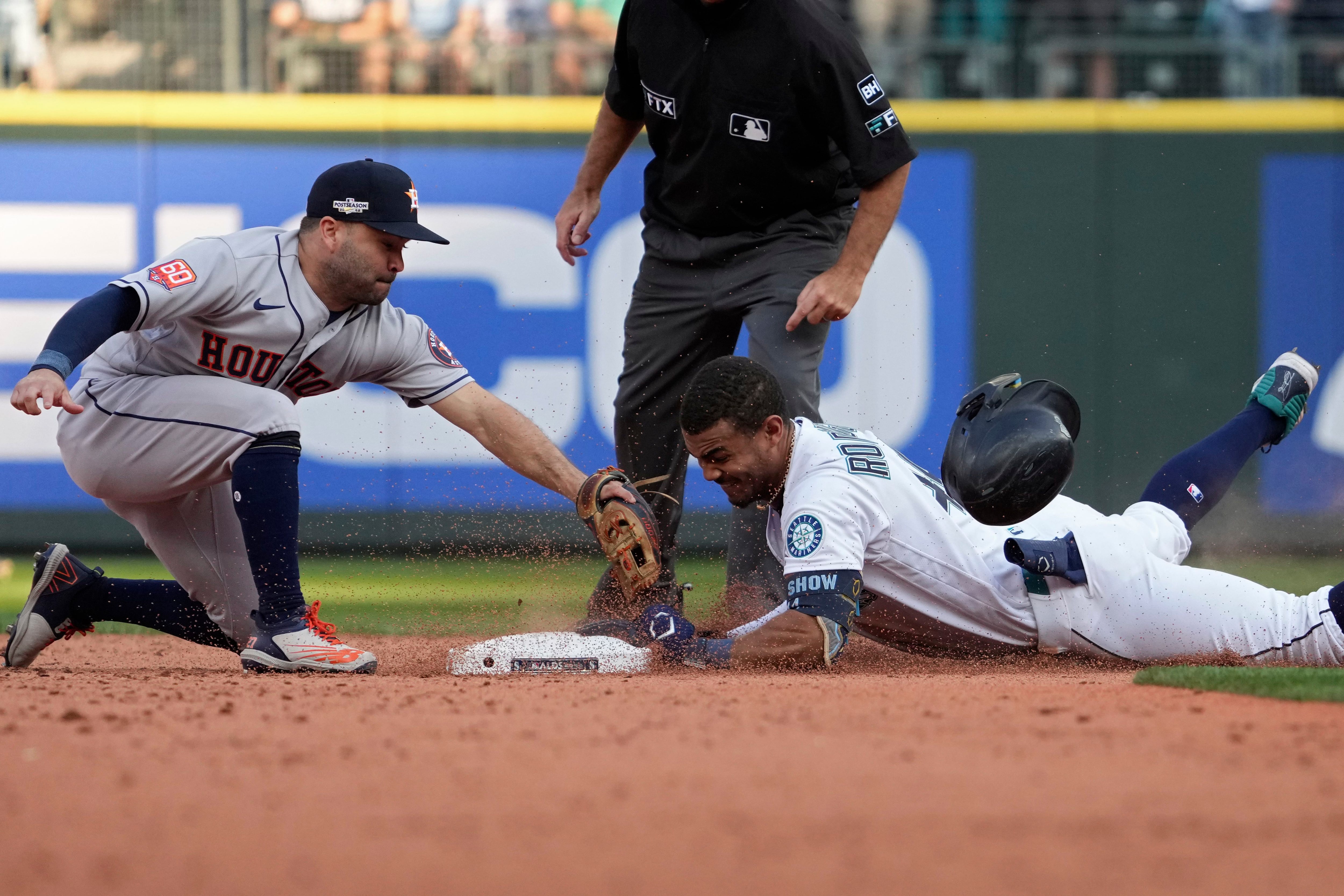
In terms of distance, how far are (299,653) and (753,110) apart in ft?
7.33

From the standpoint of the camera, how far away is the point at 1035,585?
382 cm

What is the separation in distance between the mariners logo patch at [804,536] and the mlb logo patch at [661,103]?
5.54ft

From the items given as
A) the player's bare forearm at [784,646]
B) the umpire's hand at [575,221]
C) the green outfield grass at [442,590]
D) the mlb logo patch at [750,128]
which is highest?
the mlb logo patch at [750,128]

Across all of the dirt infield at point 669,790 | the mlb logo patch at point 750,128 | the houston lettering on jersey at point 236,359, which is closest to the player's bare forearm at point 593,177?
the mlb logo patch at point 750,128

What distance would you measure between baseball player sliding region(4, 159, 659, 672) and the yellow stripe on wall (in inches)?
202

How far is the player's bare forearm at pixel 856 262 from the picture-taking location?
4207 mm

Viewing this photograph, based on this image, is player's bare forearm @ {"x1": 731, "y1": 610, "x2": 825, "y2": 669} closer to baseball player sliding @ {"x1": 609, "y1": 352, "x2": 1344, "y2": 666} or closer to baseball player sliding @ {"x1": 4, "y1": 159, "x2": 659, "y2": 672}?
baseball player sliding @ {"x1": 609, "y1": 352, "x2": 1344, "y2": 666}

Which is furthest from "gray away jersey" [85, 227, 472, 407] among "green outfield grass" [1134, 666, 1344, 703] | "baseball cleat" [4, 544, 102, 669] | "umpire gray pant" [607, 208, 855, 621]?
"green outfield grass" [1134, 666, 1344, 703]

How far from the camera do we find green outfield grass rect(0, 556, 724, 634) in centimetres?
547

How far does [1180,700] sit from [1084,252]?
6.54 meters

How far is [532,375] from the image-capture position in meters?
8.70

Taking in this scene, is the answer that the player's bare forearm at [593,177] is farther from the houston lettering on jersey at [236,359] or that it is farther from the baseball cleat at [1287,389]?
the baseball cleat at [1287,389]

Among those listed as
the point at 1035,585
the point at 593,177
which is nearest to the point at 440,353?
the point at 593,177

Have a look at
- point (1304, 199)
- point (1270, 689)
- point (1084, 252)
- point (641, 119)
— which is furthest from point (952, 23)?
point (1270, 689)
